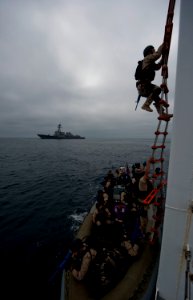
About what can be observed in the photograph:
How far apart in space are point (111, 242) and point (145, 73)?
5.79m

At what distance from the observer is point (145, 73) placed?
448 cm

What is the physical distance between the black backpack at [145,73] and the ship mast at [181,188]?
5.28 feet

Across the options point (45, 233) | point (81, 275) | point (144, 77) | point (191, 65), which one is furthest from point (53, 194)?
point (191, 65)

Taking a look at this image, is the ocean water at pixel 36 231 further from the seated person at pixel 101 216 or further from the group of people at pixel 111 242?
the seated person at pixel 101 216

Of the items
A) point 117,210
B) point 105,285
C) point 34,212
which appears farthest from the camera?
point 34,212

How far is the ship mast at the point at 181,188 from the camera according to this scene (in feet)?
9.05

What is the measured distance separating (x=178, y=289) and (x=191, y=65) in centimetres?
365

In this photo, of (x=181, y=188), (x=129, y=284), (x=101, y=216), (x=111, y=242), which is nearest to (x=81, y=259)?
(x=129, y=284)

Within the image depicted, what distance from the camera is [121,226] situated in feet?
25.1

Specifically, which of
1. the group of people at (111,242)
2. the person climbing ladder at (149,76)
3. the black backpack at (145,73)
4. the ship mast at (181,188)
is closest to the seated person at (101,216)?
the group of people at (111,242)

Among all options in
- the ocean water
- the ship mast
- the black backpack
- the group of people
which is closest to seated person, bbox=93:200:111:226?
the group of people

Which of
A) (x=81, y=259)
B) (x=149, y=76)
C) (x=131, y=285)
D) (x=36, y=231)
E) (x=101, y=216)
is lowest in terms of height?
(x=36, y=231)

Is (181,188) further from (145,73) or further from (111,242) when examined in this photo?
(111,242)

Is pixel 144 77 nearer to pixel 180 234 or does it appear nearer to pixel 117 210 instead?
pixel 180 234
